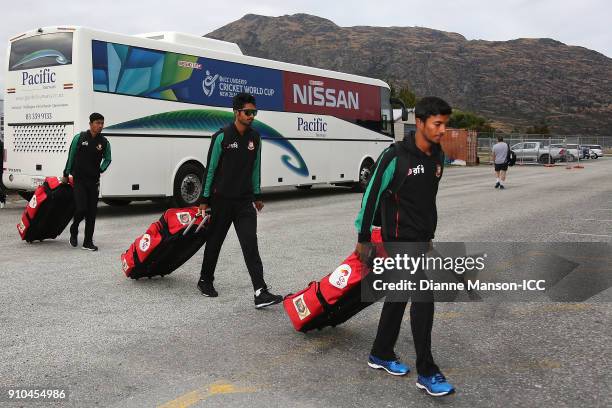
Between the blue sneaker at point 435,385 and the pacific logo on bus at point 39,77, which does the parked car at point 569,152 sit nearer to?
the pacific logo on bus at point 39,77

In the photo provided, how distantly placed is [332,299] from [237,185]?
1.74 m

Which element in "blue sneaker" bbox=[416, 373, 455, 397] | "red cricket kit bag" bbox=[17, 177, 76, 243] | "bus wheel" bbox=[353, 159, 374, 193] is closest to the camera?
"blue sneaker" bbox=[416, 373, 455, 397]

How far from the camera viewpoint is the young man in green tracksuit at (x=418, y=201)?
3605 mm

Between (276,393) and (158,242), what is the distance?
295 cm

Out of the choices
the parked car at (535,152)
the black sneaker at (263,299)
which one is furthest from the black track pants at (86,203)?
the parked car at (535,152)

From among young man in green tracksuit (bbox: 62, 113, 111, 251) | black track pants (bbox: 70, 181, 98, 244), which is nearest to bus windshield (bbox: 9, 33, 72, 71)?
young man in green tracksuit (bbox: 62, 113, 111, 251)

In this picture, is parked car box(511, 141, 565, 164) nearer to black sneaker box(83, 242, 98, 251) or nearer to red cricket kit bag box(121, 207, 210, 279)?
black sneaker box(83, 242, 98, 251)

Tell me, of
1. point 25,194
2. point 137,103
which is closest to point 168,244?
point 137,103

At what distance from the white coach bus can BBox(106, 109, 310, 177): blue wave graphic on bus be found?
2cm

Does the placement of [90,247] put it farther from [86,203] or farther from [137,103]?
[137,103]

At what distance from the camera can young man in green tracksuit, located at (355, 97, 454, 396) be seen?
11.8 ft

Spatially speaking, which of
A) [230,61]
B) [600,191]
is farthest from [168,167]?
[600,191]

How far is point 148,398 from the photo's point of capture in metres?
3.52

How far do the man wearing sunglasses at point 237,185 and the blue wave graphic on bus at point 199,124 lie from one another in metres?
6.76
